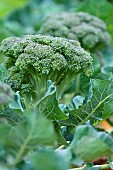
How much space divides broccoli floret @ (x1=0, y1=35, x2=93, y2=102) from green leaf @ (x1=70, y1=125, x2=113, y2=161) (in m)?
0.24

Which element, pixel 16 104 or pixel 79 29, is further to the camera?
pixel 79 29

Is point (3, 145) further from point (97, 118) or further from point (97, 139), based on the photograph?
point (97, 118)

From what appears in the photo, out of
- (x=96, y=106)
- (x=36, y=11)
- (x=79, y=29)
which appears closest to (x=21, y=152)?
(x=96, y=106)

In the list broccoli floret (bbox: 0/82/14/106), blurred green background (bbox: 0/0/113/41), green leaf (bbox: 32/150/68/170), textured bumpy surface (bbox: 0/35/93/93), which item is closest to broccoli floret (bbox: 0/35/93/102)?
textured bumpy surface (bbox: 0/35/93/93)

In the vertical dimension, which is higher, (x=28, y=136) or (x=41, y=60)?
(x=41, y=60)

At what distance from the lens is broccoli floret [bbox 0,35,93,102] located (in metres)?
1.10

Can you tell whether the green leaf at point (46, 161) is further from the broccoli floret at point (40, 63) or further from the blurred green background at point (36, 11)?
the blurred green background at point (36, 11)

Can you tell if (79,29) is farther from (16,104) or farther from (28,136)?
(28,136)

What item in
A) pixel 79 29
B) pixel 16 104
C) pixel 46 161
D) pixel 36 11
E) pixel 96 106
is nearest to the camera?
pixel 46 161

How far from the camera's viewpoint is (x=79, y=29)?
1665 millimetres

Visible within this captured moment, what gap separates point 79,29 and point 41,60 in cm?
60

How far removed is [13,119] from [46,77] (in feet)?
0.45

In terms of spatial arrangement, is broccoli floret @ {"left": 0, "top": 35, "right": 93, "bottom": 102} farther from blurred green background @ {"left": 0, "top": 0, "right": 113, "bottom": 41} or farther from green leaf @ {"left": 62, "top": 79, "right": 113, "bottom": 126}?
blurred green background @ {"left": 0, "top": 0, "right": 113, "bottom": 41}

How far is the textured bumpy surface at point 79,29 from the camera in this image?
165 cm
